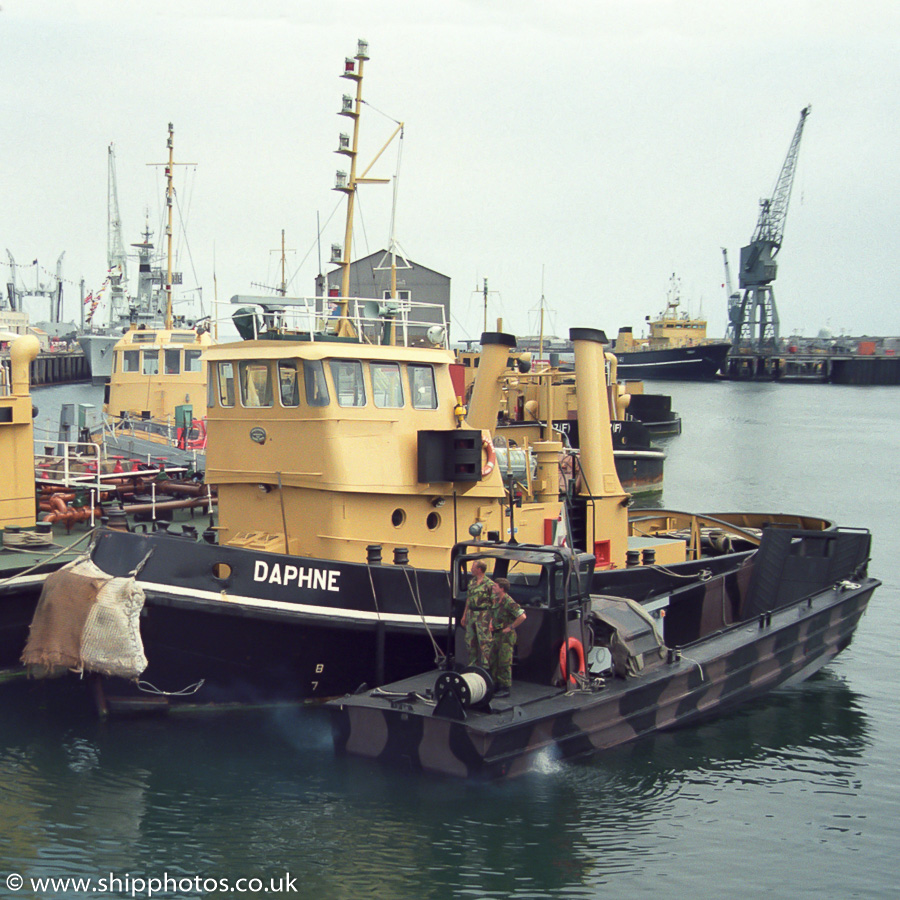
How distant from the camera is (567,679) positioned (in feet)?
35.7

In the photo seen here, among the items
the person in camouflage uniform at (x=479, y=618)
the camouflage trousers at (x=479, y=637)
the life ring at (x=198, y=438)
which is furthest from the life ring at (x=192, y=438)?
the camouflage trousers at (x=479, y=637)

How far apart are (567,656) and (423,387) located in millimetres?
4056

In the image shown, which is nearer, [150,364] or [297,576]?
[297,576]

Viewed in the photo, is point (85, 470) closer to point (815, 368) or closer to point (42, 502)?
point (42, 502)

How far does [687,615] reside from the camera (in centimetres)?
1471

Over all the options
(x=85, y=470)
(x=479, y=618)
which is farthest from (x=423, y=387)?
(x=85, y=470)

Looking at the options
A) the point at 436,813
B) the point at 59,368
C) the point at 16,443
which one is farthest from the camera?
the point at 59,368

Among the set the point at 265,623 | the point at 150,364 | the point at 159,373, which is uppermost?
the point at 150,364

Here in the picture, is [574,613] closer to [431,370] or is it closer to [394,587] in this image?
[394,587]

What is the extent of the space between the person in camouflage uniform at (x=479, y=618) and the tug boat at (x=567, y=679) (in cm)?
22

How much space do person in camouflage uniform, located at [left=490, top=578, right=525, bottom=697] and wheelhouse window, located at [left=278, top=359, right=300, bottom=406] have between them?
371cm

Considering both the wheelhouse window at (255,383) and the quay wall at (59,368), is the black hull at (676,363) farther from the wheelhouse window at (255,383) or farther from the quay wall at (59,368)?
the wheelhouse window at (255,383)

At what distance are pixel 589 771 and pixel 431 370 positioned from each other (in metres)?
5.26

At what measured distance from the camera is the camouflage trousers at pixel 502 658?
34.0 feet
